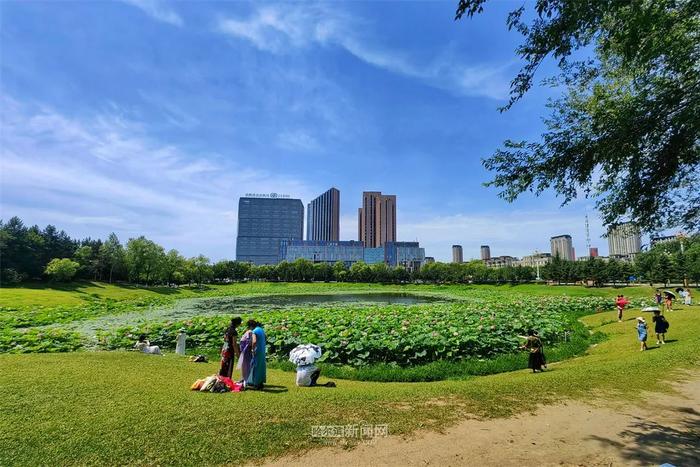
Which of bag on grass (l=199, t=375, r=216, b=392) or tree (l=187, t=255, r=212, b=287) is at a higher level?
tree (l=187, t=255, r=212, b=287)

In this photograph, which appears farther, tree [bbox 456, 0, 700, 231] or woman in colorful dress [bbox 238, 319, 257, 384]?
woman in colorful dress [bbox 238, 319, 257, 384]

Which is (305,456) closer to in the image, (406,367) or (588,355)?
(406,367)

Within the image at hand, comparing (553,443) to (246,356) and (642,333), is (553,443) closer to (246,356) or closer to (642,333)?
(246,356)

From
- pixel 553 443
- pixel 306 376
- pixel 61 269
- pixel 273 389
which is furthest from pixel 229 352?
pixel 61 269

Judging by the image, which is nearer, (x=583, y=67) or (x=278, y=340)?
(x=583, y=67)

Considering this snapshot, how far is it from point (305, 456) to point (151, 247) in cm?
6793

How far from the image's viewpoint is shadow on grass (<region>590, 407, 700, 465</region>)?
16.6ft

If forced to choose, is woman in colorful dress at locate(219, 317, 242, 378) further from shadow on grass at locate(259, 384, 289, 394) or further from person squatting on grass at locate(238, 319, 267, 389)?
shadow on grass at locate(259, 384, 289, 394)

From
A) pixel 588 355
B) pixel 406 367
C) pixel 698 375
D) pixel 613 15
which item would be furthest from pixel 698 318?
pixel 613 15

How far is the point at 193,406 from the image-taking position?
265 inches

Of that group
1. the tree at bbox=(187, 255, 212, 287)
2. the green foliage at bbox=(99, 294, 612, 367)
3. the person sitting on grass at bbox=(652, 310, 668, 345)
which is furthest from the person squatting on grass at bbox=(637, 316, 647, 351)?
the tree at bbox=(187, 255, 212, 287)

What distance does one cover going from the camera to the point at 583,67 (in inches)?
297

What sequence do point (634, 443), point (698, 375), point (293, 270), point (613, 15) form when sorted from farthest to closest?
1. point (293, 270)
2. point (698, 375)
3. point (634, 443)
4. point (613, 15)

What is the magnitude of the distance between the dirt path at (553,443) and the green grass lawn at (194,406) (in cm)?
46
